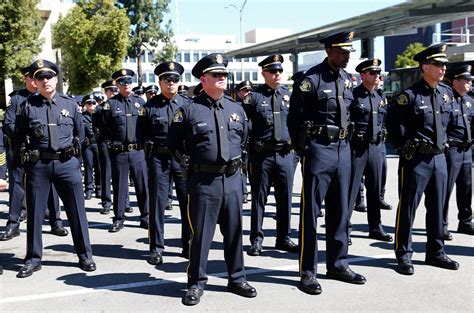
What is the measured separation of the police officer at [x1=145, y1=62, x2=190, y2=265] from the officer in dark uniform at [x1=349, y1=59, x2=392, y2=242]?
2249 mm

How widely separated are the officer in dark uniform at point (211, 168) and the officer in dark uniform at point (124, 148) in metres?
2.76

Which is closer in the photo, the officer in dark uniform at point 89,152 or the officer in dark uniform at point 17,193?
the officer in dark uniform at point 17,193

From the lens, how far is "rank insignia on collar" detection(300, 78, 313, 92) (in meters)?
5.03

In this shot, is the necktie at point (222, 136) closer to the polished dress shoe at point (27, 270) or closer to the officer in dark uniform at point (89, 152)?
the polished dress shoe at point (27, 270)

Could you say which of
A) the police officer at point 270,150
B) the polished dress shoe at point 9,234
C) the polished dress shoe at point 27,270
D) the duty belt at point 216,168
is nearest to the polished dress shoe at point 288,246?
the police officer at point 270,150

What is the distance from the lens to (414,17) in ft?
50.2

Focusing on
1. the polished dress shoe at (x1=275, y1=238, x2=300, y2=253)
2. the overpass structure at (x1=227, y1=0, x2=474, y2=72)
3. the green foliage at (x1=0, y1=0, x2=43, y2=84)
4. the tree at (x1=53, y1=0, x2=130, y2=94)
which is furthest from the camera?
the tree at (x1=53, y1=0, x2=130, y2=94)

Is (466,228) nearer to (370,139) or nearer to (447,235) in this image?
(447,235)

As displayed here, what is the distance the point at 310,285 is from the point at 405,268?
110cm

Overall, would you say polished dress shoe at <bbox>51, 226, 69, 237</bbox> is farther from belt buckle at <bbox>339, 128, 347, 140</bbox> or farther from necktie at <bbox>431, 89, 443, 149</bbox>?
necktie at <bbox>431, 89, 443, 149</bbox>

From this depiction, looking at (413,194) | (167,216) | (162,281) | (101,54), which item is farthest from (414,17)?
(101,54)


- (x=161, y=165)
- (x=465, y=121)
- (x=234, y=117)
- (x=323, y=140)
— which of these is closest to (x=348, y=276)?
(x=323, y=140)

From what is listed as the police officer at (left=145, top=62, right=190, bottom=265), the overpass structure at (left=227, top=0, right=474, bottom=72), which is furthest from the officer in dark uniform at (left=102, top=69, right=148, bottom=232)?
the overpass structure at (left=227, top=0, right=474, bottom=72)

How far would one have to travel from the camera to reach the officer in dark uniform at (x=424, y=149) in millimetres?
5473
